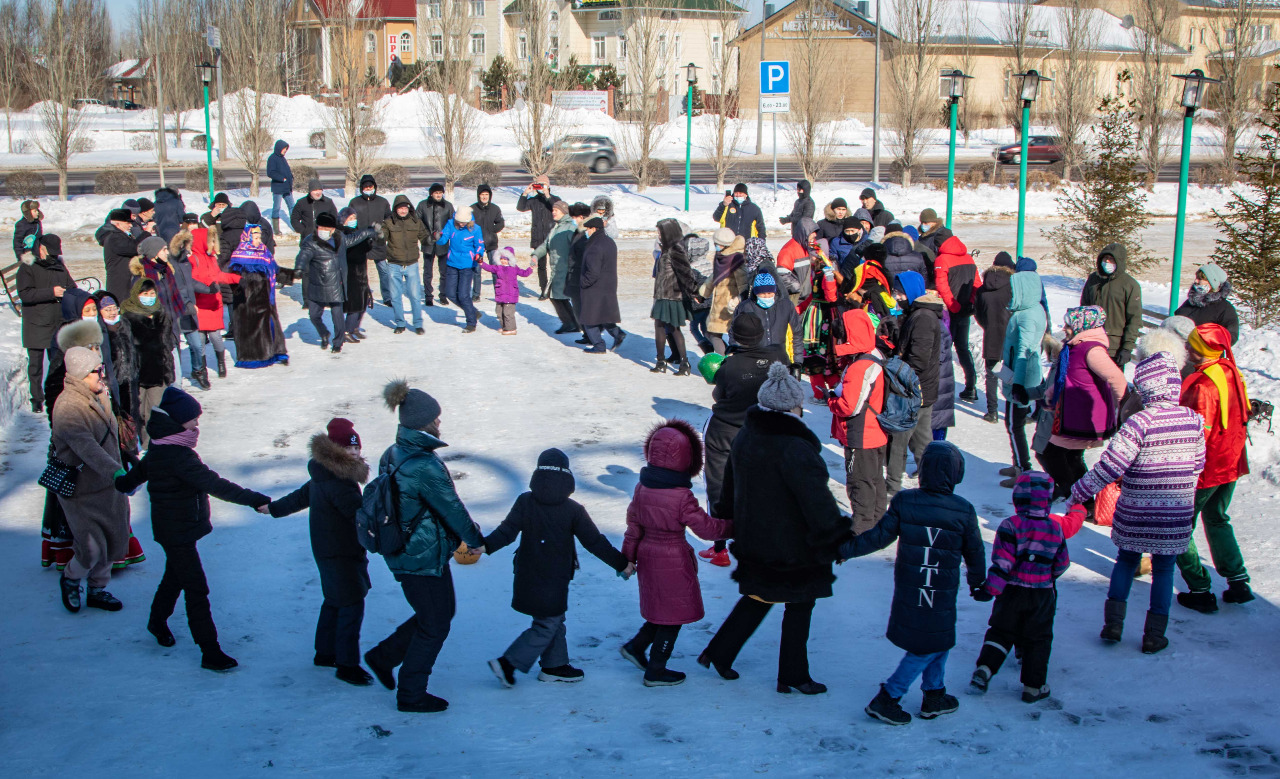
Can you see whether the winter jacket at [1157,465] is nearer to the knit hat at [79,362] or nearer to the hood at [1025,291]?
the hood at [1025,291]

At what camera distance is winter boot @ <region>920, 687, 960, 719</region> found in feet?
14.8

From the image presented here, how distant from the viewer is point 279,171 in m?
19.2

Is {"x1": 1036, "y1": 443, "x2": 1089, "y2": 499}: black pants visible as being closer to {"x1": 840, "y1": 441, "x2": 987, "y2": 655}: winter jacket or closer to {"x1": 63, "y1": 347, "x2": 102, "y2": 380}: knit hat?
{"x1": 840, "y1": 441, "x2": 987, "y2": 655}: winter jacket

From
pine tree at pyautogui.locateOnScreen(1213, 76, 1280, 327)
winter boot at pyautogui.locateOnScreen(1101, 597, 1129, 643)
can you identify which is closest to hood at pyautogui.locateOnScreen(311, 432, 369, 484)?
winter boot at pyautogui.locateOnScreen(1101, 597, 1129, 643)

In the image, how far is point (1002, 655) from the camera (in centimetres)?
475

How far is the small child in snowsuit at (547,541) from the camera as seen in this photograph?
14.8ft

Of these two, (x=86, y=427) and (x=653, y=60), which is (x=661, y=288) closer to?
(x=86, y=427)

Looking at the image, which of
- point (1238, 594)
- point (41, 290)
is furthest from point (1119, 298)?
point (41, 290)

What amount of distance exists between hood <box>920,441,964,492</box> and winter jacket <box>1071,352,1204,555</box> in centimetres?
109

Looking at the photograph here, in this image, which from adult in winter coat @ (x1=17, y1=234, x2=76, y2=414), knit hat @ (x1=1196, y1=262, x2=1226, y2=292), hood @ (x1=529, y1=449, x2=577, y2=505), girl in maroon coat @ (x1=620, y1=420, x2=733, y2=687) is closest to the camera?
hood @ (x1=529, y1=449, x2=577, y2=505)

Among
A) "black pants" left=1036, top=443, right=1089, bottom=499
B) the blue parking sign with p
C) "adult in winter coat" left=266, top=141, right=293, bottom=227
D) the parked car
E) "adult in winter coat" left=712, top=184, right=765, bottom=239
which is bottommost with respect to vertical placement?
"black pants" left=1036, top=443, right=1089, bottom=499

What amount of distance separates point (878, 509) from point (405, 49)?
221 feet

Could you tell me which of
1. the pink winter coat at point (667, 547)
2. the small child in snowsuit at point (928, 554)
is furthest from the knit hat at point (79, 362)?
the small child in snowsuit at point (928, 554)

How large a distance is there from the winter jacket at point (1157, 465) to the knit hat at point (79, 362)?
16.9 ft
